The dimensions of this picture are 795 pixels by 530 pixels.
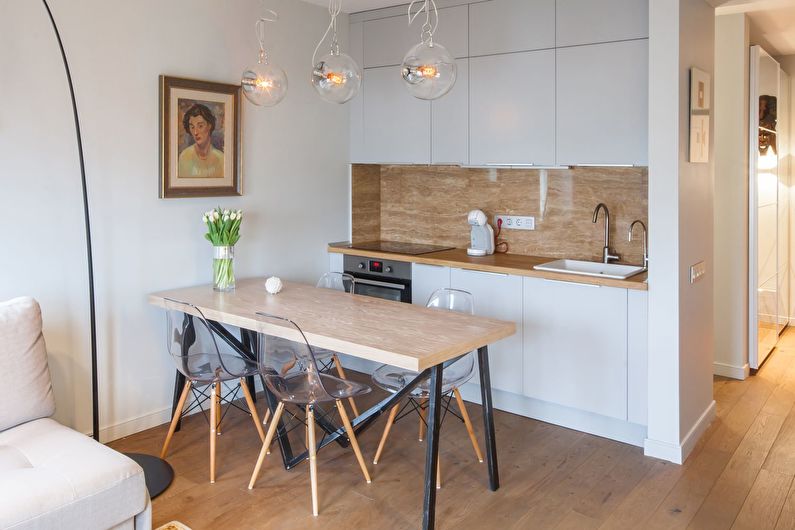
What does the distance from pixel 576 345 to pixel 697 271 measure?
2.42ft

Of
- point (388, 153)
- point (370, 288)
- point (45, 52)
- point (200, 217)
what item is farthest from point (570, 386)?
point (45, 52)

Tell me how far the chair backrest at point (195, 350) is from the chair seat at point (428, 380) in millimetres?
688

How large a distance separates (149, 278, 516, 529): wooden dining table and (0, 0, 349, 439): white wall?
0.83 feet

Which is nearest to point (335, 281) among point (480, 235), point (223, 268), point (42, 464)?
point (223, 268)

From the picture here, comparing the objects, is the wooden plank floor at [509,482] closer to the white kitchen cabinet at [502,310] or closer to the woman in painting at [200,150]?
the white kitchen cabinet at [502,310]

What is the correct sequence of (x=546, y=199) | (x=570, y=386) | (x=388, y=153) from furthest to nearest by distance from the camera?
(x=388, y=153)
(x=546, y=199)
(x=570, y=386)


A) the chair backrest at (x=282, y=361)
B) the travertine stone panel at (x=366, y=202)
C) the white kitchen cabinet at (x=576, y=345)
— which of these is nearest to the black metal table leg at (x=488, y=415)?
the chair backrest at (x=282, y=361)

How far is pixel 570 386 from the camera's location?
3889 mm

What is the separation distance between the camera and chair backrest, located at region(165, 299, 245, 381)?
3.38 metres

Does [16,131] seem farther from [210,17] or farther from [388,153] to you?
[388,153]

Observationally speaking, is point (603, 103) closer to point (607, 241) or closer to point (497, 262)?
point (607, 241)

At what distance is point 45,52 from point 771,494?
392 centimetres

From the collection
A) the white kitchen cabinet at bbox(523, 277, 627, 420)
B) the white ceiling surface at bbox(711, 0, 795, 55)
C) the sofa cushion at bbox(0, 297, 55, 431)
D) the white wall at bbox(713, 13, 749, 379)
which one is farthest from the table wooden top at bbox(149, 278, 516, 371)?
the white wall at bbox(713, 13, 749, 379)

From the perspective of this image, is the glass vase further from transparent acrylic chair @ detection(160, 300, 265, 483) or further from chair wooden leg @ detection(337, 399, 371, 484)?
chair wooden leg @ detection(337, 399, 371, 484)
